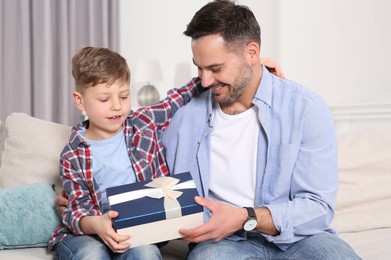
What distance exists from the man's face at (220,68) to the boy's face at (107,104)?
0.82ft

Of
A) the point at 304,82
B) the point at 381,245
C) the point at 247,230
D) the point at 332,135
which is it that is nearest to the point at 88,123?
the point at 247,230

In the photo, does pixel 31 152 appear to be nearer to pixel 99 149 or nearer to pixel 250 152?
pixel 99 149

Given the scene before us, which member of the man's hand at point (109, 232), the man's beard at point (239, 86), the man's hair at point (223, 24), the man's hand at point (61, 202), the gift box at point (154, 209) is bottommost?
the man's hand at point (61, 202)

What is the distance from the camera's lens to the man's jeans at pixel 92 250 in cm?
145

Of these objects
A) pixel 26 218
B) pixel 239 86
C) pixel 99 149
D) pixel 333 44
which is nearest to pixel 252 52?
pixel 239 86

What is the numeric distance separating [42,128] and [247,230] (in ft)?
3.30

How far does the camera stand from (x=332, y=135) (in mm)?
1646

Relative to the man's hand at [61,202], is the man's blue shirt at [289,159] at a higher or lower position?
higher

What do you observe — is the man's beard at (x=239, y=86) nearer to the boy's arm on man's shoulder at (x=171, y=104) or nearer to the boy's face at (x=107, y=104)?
the boy's arm on man's shoulder at (x=171, y=104)

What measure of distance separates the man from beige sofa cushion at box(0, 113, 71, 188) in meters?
0.51

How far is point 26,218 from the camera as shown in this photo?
1.80 meters

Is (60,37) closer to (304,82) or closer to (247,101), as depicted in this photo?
(304,82)

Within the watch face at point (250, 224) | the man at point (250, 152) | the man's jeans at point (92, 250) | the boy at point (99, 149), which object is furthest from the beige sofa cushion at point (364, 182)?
the man's jeans at point (92, 250)

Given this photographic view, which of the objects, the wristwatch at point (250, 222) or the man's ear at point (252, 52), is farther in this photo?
the man's ear at point (252, 52)
